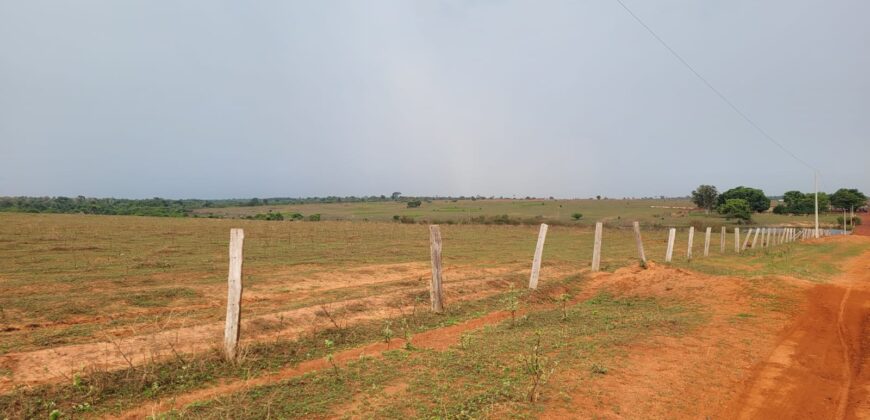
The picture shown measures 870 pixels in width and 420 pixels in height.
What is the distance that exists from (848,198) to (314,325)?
95.8m

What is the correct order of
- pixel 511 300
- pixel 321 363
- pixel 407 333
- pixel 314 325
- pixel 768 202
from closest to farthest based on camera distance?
pixel 321 363 < pixel 407 333 < pixel 314 325 < pixel 511 300 < pixel 768 202

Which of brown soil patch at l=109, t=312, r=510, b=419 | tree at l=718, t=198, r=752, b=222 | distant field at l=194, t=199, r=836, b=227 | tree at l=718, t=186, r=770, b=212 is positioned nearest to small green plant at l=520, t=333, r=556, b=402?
brown soil patch at l=109, t=312, r=510, b=419

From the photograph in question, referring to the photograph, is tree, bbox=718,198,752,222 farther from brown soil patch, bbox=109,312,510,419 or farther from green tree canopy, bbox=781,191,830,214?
brown soil patch, bbox=109,312,510,419

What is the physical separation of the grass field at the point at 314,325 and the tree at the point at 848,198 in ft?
243

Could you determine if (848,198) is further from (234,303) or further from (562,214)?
(234,303)

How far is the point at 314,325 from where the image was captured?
854cm

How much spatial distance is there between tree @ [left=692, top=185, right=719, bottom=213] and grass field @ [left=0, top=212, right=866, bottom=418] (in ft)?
226

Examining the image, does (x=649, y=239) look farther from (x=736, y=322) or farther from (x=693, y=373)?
(x=693, y=373)

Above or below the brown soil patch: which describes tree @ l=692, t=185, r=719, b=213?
above

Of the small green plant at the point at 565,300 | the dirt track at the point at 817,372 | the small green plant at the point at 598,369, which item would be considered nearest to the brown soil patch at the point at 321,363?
the small green plant at the point at 565,300

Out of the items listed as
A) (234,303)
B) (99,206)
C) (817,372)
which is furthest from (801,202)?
(99,206)

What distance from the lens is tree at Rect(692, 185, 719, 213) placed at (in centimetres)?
7994

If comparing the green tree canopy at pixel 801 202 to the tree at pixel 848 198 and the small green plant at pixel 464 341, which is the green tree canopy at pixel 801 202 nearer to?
the tree at pixel 848 198

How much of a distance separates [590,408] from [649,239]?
132 feet
